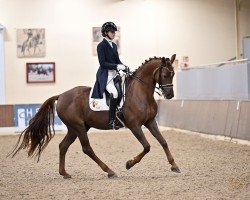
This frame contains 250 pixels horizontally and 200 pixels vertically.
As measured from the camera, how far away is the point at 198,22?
2038 cm

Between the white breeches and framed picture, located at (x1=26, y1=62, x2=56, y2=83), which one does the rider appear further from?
framed picture, located at (x1=26, y1=62, x2=56, y2=83)

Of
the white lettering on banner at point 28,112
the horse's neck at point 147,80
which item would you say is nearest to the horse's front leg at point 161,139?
the horse's neck at point 147,80

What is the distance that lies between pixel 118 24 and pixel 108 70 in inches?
467

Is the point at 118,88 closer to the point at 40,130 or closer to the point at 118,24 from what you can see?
the point at 40,130

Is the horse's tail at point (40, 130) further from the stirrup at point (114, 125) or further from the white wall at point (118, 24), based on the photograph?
the white wall at point (118, 24)

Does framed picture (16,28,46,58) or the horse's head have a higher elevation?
framed picture (16,28,46,58)

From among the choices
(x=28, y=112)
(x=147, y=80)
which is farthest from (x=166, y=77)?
(x=28, y=112)

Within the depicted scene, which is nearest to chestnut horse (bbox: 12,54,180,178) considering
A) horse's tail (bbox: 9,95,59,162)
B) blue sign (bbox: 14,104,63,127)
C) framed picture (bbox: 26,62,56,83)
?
horse's tail (bbox: 9,95,59,162)

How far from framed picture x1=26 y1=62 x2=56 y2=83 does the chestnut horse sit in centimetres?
1115

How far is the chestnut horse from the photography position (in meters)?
7.97

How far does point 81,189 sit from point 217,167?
2.56 metres

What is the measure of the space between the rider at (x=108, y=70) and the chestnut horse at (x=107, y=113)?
165 millimetres

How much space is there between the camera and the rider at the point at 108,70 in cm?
813

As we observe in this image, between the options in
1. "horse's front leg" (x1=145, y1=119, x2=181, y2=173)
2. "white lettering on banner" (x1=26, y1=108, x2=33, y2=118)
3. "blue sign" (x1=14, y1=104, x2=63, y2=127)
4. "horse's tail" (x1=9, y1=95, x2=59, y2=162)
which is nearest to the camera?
"horse's front leg" (x1=145, y1=119, x2=181, y2=173)
